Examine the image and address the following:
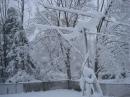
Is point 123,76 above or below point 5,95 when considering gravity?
above

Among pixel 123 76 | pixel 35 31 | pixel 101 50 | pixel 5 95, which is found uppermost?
pixel 35 31

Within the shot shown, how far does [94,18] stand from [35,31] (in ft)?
35.6

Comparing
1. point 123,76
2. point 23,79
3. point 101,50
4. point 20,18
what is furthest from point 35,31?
point 123,76

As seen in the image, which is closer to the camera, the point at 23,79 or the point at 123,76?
the point at 123,76

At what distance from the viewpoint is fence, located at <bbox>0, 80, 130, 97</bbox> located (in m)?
16.4

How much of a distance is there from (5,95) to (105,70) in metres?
7.76

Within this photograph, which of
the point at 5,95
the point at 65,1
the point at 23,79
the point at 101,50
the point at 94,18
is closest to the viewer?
the point at 94,18

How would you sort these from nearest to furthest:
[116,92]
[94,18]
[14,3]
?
[94,18] < [116,92] < [14,3]

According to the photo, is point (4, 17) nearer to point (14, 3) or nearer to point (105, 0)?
point (14, 3)

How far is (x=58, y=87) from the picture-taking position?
830 inches

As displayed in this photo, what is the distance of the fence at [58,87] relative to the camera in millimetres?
16391

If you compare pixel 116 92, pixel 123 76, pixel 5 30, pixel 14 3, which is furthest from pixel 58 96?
pixel 14 3

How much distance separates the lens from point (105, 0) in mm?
22609

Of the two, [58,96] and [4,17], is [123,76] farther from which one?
[4,17]
